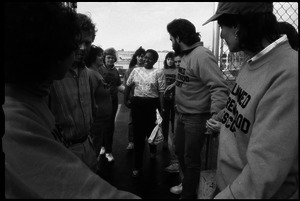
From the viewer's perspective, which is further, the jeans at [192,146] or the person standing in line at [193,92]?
the jeans at [192,146]

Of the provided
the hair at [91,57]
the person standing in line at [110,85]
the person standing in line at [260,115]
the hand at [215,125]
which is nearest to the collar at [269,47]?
the person standing in line at [260,115]

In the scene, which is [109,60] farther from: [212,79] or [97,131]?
[212,79]

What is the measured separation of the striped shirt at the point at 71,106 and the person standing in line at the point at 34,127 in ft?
2.63

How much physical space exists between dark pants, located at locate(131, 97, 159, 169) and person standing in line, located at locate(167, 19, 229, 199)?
0.93 metres

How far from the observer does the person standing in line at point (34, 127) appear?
720 mm

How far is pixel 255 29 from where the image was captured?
1.31 m

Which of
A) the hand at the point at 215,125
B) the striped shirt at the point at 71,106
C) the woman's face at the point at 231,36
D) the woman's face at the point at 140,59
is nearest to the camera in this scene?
the woman's face at the point at 231,36

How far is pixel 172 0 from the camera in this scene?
1.93ft

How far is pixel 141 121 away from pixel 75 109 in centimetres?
210

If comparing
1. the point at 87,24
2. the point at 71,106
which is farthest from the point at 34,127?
the point at 87,24

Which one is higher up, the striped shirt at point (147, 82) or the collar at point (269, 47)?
the collar at point (269, 47)

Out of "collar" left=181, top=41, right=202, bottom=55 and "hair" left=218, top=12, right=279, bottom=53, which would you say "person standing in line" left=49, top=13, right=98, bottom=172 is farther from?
"collar" left=181, top=41, right=202, bottom=55

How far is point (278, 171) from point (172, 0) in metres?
0.68

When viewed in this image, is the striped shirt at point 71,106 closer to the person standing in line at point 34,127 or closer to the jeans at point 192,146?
the person standing in line at point 34,127
